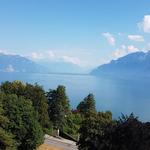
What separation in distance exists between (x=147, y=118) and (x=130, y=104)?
46.7 metres

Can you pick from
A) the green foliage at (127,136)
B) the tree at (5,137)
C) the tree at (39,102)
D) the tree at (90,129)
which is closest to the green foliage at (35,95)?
the tree at (39,102)

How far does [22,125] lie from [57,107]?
1029 inches

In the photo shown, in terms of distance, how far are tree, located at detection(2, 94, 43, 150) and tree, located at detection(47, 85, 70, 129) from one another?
79.8 feet

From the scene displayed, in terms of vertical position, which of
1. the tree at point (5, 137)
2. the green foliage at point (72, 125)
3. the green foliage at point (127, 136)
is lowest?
the green foliage at point (72, 125)

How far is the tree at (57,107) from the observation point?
2840 inches

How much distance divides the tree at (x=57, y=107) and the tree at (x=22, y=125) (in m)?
24.3

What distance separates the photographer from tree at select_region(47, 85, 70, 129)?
237 feet

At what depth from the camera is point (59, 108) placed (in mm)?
72062

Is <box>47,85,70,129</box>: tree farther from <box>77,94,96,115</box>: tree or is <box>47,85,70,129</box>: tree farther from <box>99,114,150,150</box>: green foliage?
<box>99,114,150,150</box>: green foliage

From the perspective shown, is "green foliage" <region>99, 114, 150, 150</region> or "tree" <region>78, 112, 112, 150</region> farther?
"tree" <region>78, 112, 112, 150</region>

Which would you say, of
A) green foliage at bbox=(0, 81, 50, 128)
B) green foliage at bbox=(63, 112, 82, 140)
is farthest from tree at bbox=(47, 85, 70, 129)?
green foliage at bbox=(0, 81, 50, 128)

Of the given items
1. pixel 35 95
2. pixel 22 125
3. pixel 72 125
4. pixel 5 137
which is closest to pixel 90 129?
pixel 22 125

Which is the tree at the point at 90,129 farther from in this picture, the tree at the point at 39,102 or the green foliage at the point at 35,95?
the green foliage at the point at 35,95

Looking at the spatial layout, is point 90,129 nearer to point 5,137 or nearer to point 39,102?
point 5,137
